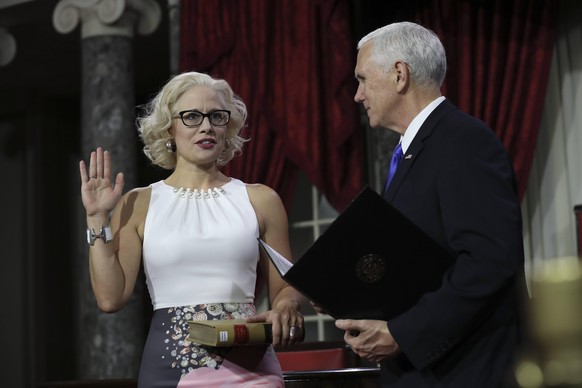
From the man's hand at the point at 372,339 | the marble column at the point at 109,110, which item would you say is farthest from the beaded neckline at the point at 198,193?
the marble column at the point at 109,110

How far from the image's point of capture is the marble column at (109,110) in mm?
7051

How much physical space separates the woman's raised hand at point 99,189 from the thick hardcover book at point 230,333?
0.41 meters

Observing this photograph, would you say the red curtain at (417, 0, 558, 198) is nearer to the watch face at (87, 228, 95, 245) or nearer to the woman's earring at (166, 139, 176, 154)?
the woman's earring at (166, 139, 176, 154)

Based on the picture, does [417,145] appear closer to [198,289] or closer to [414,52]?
[414,52]

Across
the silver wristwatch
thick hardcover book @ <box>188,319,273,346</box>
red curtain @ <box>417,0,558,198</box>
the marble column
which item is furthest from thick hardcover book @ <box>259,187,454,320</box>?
the marble column

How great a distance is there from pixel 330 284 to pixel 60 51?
27.5 feet

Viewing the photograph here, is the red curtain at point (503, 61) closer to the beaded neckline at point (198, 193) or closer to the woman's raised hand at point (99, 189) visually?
the beaded neckline at point (198, 193)

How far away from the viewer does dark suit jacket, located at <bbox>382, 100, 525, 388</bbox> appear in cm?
171

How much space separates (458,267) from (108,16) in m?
6.13

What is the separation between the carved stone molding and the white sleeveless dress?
6356 millimetres

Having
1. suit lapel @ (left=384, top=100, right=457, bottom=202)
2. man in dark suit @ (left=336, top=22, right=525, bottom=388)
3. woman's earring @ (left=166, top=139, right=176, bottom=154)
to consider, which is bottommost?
man in dark suit @ (left=336, top=22, right=525, bottom=388)

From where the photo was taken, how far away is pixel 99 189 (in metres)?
2.46

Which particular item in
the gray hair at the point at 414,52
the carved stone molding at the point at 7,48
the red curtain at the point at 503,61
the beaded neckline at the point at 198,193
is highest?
the carved stone molding at the point at 7,48

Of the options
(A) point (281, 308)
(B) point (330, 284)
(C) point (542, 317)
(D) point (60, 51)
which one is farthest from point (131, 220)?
(D) point (60, 51)
